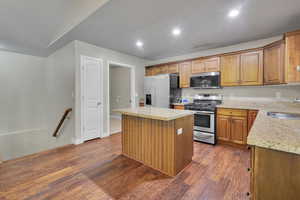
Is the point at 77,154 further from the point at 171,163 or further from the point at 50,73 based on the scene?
the point at 50,73

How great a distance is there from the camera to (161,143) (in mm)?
2111

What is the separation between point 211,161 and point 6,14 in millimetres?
4392

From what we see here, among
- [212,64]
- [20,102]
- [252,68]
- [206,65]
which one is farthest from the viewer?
[20,102]

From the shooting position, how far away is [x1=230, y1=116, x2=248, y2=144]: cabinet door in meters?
2.93

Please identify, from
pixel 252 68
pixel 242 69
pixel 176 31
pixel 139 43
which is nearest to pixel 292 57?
pixel 252 68

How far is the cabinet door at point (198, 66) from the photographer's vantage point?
3801mm

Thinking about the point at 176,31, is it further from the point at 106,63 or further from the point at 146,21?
the point at 106,63

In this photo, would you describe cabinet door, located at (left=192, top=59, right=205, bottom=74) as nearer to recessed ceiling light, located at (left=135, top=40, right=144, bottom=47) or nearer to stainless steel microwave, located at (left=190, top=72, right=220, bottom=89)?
stainless steel microwave, located at (left=190, top=72, right=220, bottom=89)

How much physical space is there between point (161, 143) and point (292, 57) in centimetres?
281

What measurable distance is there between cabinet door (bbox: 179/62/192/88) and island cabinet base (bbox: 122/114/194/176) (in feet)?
6.48

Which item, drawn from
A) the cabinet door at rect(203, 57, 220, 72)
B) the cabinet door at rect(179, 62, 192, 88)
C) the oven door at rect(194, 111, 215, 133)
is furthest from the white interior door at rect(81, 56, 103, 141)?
the cabinet door at rect(203, 57, 220, 72)

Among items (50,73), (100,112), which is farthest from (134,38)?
(50,73)

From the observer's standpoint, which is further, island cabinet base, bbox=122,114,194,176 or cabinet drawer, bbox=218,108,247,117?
cabinet drawer, bbox=218,108,247,117

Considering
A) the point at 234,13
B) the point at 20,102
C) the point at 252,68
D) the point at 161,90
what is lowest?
the point at 20,102
